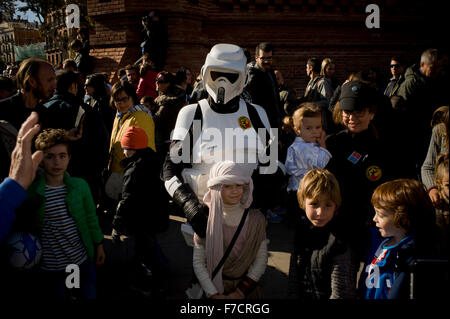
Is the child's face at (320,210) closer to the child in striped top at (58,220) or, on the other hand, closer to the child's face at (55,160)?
the child in striped top at (58,220)

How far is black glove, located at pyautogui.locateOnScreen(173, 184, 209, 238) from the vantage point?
7.62 feet

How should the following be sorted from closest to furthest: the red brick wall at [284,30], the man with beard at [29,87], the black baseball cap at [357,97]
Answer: the black baseball cap at [357,97] < the man with beard at [29,87] < the red brick wall at [284,30]

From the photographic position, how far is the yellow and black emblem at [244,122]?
102 inches

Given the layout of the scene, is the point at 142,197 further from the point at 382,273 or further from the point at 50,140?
the point at 382,273

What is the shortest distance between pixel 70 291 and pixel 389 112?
2941mm

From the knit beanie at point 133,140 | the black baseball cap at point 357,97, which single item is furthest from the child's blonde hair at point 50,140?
the black baseball cap at point 357,97

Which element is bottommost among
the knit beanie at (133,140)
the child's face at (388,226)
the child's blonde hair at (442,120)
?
the child's face at (388,226)

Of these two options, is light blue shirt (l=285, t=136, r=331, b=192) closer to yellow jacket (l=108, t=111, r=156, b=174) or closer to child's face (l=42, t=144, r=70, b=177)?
yellow jacket (l=108, t=111, r=156, b=174)

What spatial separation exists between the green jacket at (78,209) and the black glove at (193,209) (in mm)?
619

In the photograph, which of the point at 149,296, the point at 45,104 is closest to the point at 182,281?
the point at 149,296

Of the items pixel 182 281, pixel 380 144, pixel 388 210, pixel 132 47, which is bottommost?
pixel 182 281

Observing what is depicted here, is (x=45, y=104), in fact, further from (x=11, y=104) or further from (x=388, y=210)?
(x=388, y=210)

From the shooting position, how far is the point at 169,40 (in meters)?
8.46
